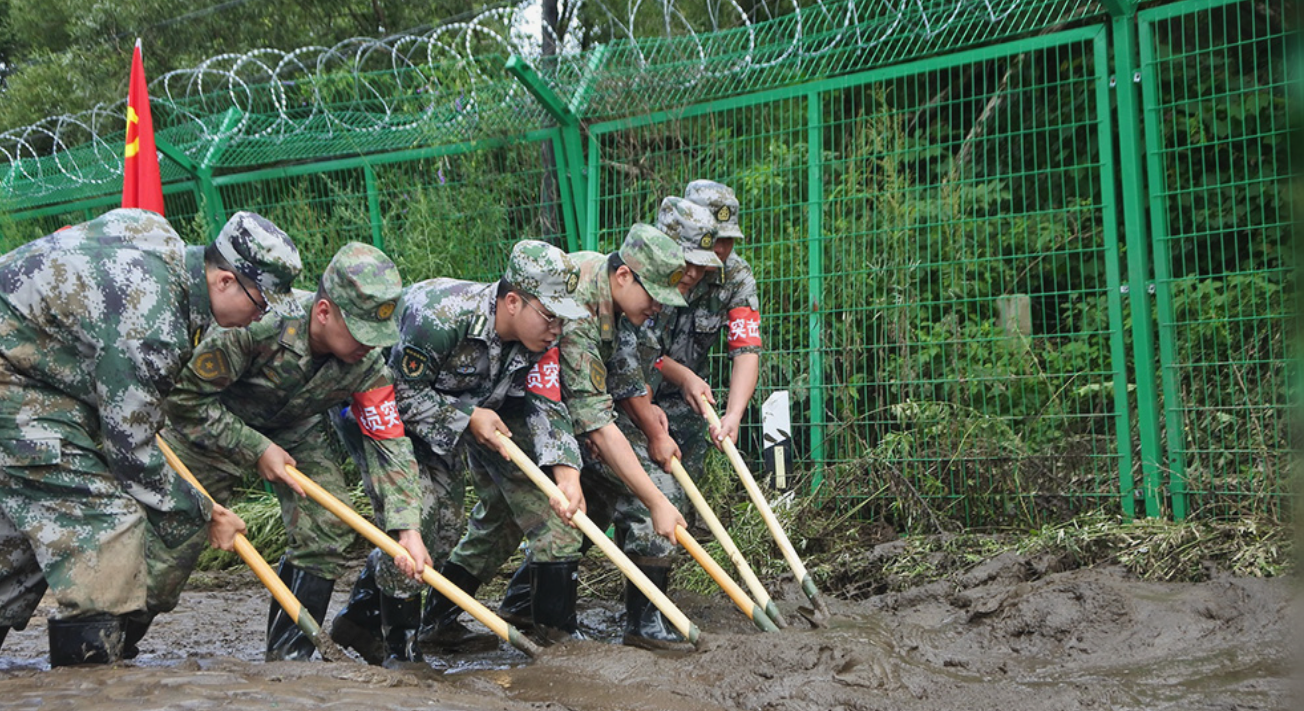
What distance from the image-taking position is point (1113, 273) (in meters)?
5.63

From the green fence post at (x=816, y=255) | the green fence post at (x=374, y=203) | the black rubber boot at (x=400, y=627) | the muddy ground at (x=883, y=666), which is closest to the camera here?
the muddy ground at (x=883, y=666)

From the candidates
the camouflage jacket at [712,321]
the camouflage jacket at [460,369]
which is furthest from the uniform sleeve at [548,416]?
the camouflage jacket at [712,321]

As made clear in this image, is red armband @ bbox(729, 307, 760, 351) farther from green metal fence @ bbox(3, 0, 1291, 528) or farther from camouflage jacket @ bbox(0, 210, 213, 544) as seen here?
camouflage jacket @ bbox(0, 210, 213, 544)

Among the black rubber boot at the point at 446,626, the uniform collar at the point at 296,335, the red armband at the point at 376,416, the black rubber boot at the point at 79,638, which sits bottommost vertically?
the black rubber boot at the point at 446,626

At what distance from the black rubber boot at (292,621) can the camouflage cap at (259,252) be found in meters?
1.25

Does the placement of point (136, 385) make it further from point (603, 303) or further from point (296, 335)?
point (603, 303)

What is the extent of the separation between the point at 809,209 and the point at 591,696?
11.6 feet

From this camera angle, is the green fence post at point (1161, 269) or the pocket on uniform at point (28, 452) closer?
the pocket on uniform at point (28, 452)

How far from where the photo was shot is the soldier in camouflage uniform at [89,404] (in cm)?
336

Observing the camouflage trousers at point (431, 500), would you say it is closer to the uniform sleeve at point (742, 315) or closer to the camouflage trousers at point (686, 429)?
the camouflage trousers at point (686, 429)

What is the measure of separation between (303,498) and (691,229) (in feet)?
6.63

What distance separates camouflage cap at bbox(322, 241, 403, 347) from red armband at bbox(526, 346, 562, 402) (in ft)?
2.30

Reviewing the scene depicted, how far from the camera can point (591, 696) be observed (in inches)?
146

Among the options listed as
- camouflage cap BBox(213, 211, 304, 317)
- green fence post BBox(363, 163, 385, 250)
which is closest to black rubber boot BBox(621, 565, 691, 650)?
camouflage cap BBox(213, 211, 304, 317)
